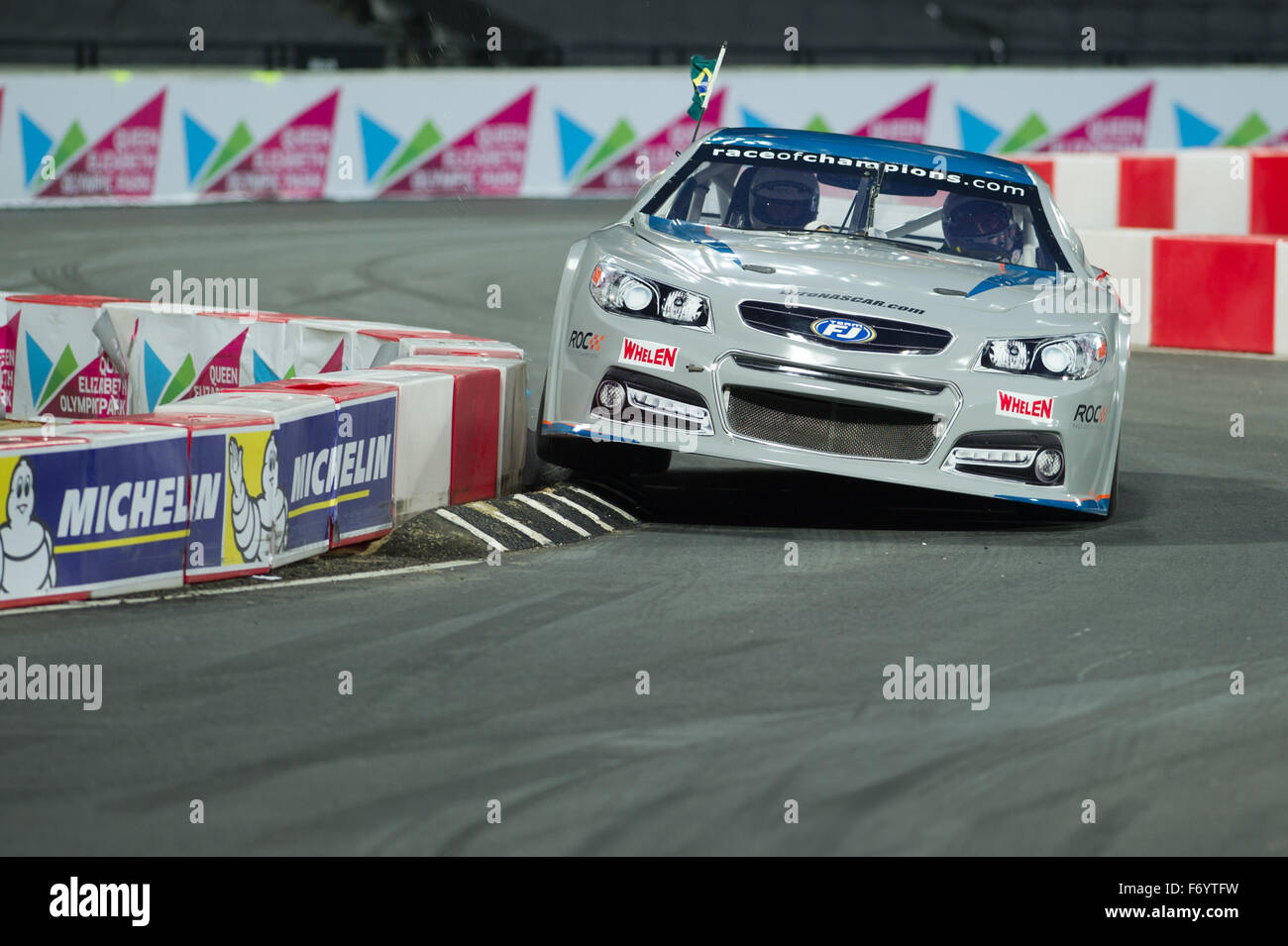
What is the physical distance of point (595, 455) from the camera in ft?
26.9

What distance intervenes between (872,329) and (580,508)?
1.38 meters

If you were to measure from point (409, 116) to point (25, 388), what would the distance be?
532 inches

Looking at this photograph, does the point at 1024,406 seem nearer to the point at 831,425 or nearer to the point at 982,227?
the point at 831,425

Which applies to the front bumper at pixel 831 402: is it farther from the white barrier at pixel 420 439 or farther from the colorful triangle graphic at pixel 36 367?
the colorful triangle graphic at pixel 36 367

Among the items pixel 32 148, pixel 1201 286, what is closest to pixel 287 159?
pixel 32 148

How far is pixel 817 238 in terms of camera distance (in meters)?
8.25

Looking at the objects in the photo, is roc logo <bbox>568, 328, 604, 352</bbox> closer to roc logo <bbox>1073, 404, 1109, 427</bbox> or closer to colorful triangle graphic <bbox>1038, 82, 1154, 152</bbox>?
roc logo <bbox>1073, 404, 1109, 427</bbox>

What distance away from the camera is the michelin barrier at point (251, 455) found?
615cm

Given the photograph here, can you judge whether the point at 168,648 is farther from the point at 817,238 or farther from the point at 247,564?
the point at 817,238

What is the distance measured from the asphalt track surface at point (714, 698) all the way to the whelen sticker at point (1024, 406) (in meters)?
0.53

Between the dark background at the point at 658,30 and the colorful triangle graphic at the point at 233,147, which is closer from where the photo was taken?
the colorful triangle graphic at the point at 233,147

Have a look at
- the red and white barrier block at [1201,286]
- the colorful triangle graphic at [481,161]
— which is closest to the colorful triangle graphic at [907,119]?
the colorful triangle graphic at [481,161]

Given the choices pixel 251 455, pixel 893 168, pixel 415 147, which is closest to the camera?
pixel 251 455
